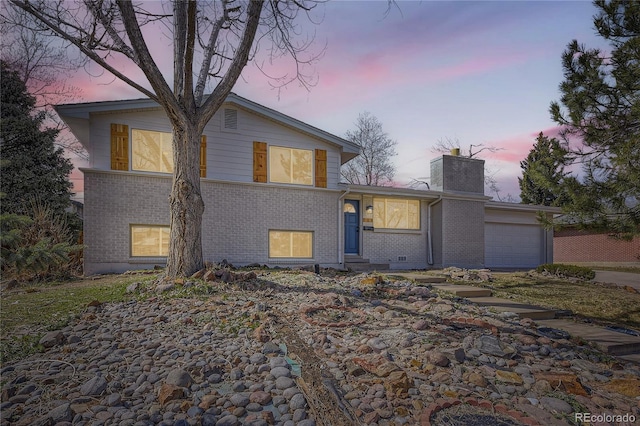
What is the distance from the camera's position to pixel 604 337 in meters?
4.73

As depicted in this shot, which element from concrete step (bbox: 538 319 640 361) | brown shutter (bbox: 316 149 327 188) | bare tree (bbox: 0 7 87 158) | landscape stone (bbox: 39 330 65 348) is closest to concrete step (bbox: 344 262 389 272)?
brown shutter (bbox: 316 149 327 188)

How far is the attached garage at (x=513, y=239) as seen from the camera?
49.6ft

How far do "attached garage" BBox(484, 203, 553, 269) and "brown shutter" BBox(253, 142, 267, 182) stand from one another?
927 centimetres

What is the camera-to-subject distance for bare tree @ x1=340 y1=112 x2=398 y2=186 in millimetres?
25281

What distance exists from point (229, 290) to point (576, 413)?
14.6 feet

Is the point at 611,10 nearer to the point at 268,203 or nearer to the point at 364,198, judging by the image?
the point at 364,198

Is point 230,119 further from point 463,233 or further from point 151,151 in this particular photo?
point 463,233

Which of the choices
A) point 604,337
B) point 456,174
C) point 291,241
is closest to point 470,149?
point 456,174

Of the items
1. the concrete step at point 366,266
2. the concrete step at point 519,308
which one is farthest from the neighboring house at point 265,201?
the concrete step at point 519,308

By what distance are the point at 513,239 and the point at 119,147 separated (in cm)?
1527

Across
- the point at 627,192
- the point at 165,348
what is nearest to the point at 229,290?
the point at 165,348

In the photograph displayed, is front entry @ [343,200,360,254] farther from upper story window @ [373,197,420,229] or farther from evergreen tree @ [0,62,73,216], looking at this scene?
evergreen tree @ [0,62,73,216]

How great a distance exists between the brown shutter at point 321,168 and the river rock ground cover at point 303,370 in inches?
282

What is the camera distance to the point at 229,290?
18.5 feet
